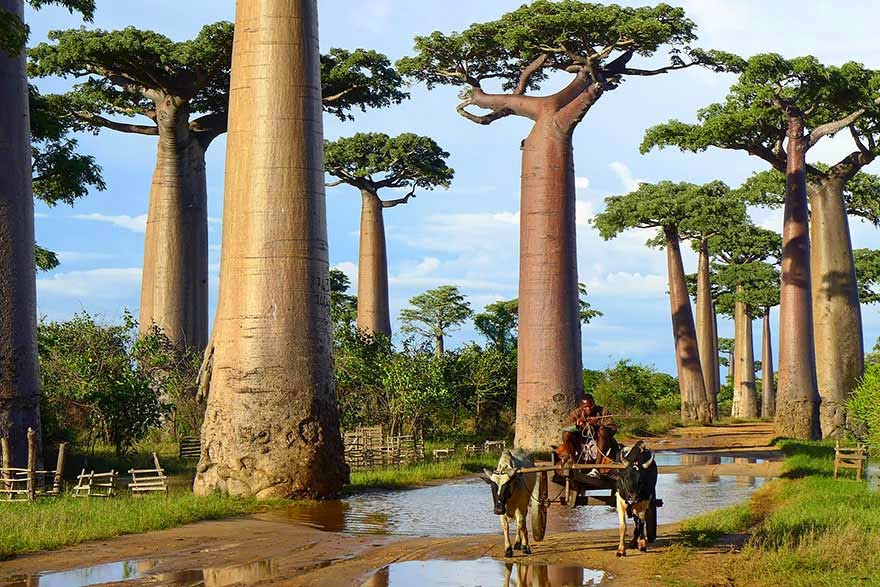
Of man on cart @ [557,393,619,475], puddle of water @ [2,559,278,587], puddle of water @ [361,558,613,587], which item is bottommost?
puddle of water @ [361,558,613,587]

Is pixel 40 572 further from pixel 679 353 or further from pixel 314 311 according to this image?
pixel 679 353

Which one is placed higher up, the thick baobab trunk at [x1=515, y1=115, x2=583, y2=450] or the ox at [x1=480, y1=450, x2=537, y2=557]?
the thick baobab trunk at [x1=515, y1=115, x2=583, y2=450]

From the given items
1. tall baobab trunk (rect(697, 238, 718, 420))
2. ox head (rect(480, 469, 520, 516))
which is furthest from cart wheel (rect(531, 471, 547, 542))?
tall baobab trunk (rect(697, 238, 718, 420))

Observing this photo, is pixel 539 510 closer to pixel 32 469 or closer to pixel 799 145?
pixel 32 469

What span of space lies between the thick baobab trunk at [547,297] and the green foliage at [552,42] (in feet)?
5.82

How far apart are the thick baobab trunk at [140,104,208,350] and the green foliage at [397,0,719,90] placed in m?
7.39

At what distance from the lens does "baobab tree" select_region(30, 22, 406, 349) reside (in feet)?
88.3

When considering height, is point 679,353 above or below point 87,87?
below

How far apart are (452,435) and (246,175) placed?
Answer: 1503cm

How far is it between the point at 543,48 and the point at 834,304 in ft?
33.5

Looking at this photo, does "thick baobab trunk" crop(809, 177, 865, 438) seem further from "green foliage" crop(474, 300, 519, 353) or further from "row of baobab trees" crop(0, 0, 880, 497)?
"green foliage" crop(474, 300, 519, 353)

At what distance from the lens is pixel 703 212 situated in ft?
133

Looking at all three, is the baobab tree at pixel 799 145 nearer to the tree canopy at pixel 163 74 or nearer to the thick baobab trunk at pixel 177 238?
the tree canopy at pixel 163 74

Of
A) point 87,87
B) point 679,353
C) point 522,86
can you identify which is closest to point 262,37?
point 522,86
